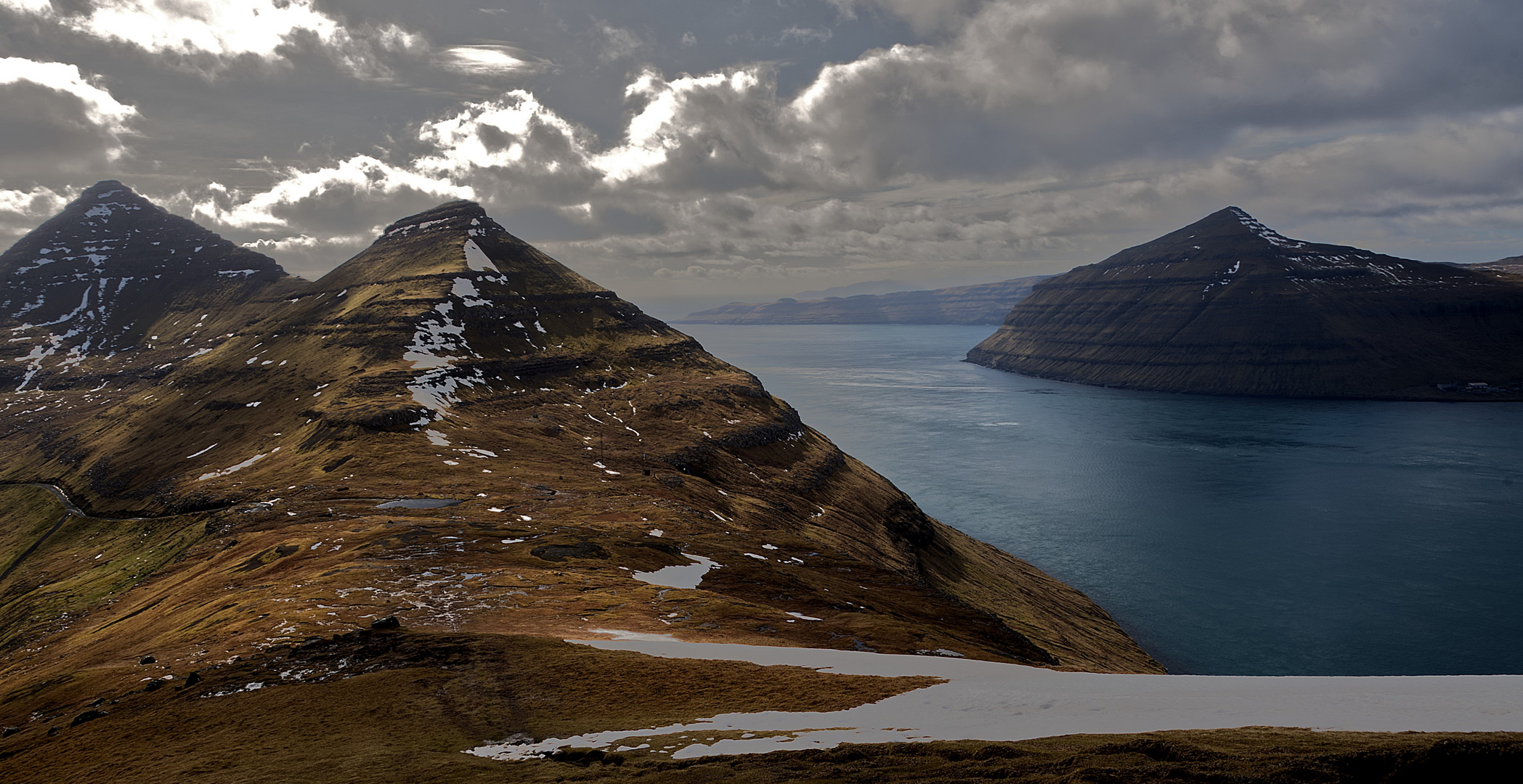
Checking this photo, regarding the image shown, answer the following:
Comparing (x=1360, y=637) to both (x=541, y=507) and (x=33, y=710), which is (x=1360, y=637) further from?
(x=33, y=710)

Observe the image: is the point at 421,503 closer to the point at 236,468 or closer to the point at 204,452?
the point at 236,468

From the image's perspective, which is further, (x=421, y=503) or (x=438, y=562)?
(x=421, y=503)

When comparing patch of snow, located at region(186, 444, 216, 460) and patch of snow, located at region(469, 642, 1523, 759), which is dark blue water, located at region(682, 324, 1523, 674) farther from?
patch of snow, located at region(186, 444, 216, 460)

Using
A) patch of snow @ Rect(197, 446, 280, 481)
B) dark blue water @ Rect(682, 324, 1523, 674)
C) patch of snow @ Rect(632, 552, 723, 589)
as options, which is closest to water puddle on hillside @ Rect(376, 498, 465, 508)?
patch of snow @ Rect(632, 552, 723, 589)

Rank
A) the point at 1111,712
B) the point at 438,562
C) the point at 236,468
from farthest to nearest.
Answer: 1. the point at 236,468
2. the point at 438,562
3. the point at 1111,712

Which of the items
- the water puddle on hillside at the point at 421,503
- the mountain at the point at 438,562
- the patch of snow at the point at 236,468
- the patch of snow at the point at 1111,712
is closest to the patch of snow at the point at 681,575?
the mountain at the point at 438,562

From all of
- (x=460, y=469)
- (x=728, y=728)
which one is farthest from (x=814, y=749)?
(x=460, y=469)

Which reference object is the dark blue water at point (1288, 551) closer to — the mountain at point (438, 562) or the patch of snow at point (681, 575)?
the mountain at point (438, 562)

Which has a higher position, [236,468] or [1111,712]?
[236,468]

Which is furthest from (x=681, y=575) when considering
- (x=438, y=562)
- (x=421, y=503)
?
(x=421, y=503)

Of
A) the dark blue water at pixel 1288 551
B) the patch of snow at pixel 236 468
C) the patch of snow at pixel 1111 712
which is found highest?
the patch of snow at pixel 236 468
